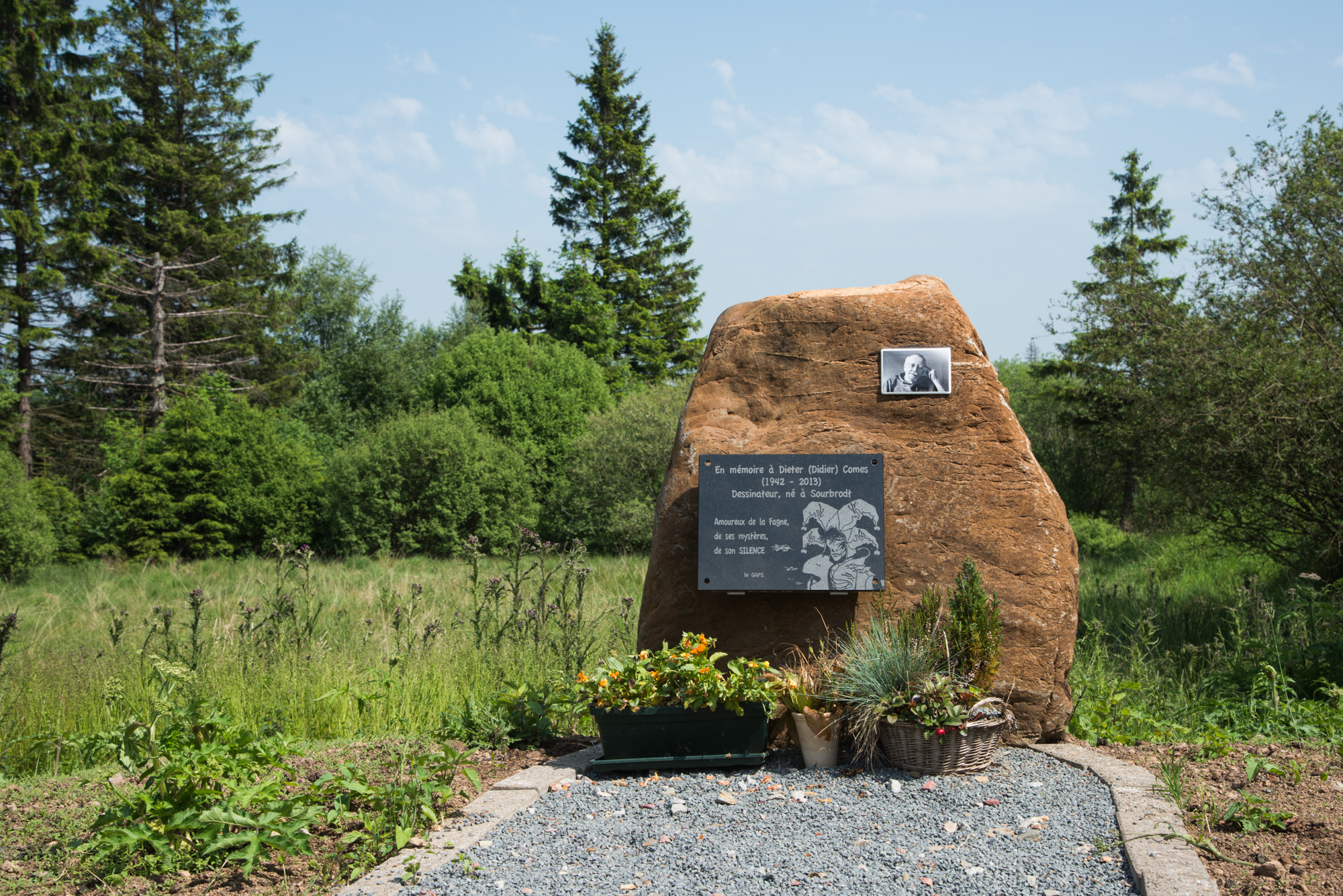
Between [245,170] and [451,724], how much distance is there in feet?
81.0

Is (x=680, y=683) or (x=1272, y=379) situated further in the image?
(x=1272, y=379)

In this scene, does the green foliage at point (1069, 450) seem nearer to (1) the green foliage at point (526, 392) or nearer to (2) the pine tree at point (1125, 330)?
(2) the pine tree at point (1125, 330)

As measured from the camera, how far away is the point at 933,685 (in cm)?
420

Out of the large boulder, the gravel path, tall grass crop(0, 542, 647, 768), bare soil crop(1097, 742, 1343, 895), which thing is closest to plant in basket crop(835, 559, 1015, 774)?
the gravel path

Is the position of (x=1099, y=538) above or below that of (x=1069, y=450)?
below

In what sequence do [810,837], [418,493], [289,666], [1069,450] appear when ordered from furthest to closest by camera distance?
1. [1069,450]
2. [418,493]
3. [289,666]
4. [810,837]

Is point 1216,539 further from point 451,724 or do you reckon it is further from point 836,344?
point 451,724

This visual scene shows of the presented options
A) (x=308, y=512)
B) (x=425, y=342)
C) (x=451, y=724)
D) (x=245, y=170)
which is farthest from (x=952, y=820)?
(x=425, y=342)

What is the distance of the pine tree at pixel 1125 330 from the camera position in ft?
38.0

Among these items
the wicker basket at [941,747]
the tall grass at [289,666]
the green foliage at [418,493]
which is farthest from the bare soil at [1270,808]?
the green foliage at [418,493]

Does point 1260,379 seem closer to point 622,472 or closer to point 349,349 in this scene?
point 622,472

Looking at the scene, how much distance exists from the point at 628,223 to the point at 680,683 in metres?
26.3

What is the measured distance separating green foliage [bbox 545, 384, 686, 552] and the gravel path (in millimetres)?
13335

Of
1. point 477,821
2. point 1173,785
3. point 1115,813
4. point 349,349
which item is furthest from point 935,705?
point 349,349
